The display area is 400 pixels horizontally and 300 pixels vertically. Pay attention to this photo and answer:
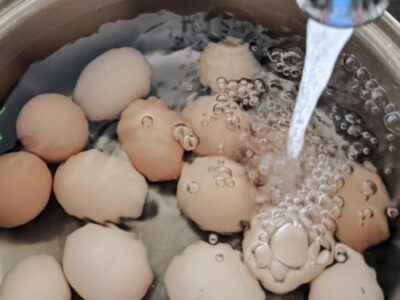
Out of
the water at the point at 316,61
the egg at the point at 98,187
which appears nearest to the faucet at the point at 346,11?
the water at the point at 316,61

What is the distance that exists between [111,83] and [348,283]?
22.4 inches

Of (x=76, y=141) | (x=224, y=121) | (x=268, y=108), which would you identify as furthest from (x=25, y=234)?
(x=268, y=108)

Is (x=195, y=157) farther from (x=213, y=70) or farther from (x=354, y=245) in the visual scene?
(x=354, y=245)

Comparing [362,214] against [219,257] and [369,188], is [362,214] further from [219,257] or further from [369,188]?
[219,257]

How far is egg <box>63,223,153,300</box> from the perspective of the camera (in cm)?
65

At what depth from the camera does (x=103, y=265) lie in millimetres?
648

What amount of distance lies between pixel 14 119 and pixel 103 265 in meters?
0.38

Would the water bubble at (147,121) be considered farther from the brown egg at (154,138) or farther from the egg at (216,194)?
the egg at (216,194)

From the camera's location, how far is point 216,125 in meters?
0.77

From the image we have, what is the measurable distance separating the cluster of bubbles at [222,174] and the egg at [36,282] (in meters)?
0.32

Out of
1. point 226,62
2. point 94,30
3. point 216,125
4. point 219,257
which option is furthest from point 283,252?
point 94,30

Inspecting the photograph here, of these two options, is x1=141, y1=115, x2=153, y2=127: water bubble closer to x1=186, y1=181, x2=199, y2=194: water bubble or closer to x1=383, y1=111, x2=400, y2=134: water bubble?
x1=186, y1=181, x2=199, y2=194: water bubble

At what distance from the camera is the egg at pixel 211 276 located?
0.64 meters

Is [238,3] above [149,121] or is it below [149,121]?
above
